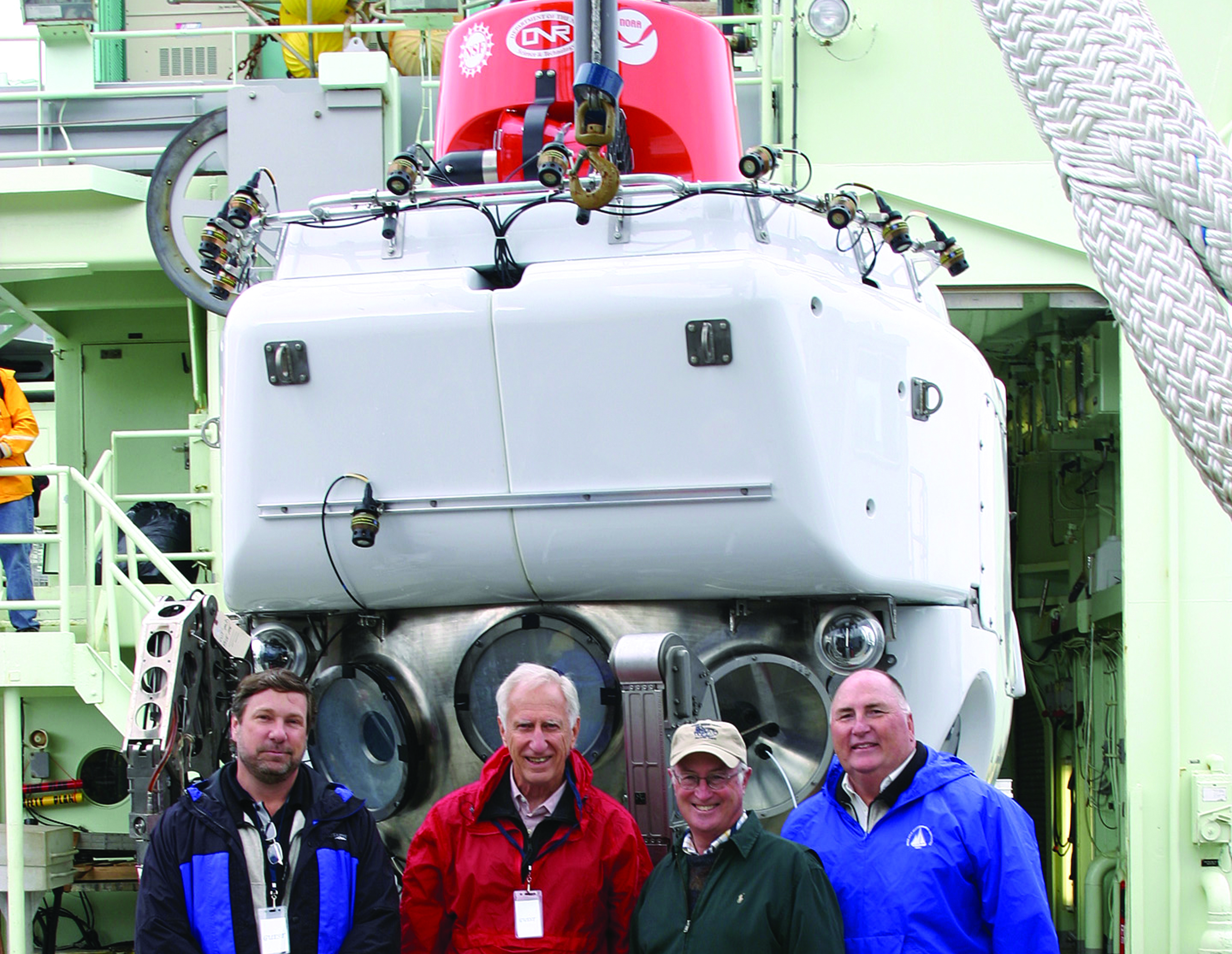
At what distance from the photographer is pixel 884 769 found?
352 centimetres

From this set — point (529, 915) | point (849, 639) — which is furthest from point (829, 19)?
point (529, 915)

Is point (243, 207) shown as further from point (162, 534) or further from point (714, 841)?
point (162, 534)

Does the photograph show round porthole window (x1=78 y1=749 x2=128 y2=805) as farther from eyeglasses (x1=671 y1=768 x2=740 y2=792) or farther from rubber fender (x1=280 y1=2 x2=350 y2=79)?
eyeglasses (x1=671 y1=768 x2=740 y2=792)

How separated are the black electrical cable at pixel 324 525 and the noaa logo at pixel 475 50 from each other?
5.67 ft

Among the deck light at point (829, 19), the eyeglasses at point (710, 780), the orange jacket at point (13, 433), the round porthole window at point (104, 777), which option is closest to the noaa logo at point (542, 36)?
the eyeglasses at point (710, 780)

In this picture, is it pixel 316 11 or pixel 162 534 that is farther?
pixel 316 11

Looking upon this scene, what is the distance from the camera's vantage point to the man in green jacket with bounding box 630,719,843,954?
3.27m

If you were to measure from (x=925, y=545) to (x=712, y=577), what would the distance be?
0.78 m

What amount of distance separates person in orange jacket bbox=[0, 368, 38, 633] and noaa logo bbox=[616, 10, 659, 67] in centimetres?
413

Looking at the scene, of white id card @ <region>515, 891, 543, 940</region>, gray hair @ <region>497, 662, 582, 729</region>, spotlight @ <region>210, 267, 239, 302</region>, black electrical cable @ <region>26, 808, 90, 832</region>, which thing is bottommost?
black electrical cable @ <region>26, 808, 90, 832</region>

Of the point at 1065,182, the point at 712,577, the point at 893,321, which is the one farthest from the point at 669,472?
the point at 1065,182

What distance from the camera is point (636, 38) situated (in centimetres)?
538

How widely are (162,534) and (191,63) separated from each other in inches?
150

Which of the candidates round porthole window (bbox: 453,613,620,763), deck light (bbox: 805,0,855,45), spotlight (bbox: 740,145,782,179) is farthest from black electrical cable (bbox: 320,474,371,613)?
deck light (bbox: 805,0,855,45)
